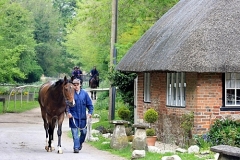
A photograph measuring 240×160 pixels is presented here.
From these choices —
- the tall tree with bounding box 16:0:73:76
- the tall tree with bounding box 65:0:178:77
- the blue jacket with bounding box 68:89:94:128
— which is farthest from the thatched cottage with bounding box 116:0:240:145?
the tall tree with bounding box 16:0:73:76

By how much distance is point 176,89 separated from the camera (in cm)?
2084

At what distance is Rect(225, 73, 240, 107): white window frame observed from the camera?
19.7 meters

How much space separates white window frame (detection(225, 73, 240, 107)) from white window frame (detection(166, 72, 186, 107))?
138 cm

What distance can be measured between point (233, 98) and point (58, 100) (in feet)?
17.9

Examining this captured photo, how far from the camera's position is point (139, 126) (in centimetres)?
1745

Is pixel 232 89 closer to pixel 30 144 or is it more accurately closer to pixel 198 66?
pixel 198 66

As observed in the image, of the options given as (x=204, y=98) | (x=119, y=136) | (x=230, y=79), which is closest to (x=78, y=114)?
(x=119, y=136)

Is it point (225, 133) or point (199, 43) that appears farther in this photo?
point (199, 43)

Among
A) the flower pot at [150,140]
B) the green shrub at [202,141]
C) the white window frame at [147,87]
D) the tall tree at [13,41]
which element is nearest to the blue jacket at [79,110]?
the flower pot at [150,140]

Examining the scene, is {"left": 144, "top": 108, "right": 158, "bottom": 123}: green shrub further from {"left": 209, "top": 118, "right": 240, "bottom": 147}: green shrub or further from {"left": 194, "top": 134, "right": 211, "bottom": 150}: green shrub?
{"left": 209, "top": 118, "right": 240, "bottom": 147}: green shrub

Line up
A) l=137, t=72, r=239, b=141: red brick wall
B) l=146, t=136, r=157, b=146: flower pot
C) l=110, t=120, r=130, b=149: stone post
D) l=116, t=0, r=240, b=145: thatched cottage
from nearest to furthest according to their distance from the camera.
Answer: l=110, t=120, r=130, b=149: stone post < l=116, t=0, r=240, b=145: thatched cottage < l=146, t=136, r=157, b=146: flower pot < l=137, t=72, r=239, b=141: red brick wall

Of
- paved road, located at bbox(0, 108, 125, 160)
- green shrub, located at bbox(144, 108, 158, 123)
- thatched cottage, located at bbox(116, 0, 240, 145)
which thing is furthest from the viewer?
green shrub, located at bbox(144, 108, 158, 123)

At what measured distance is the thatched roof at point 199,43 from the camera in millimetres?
18656

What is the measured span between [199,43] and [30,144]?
19.6 ft
